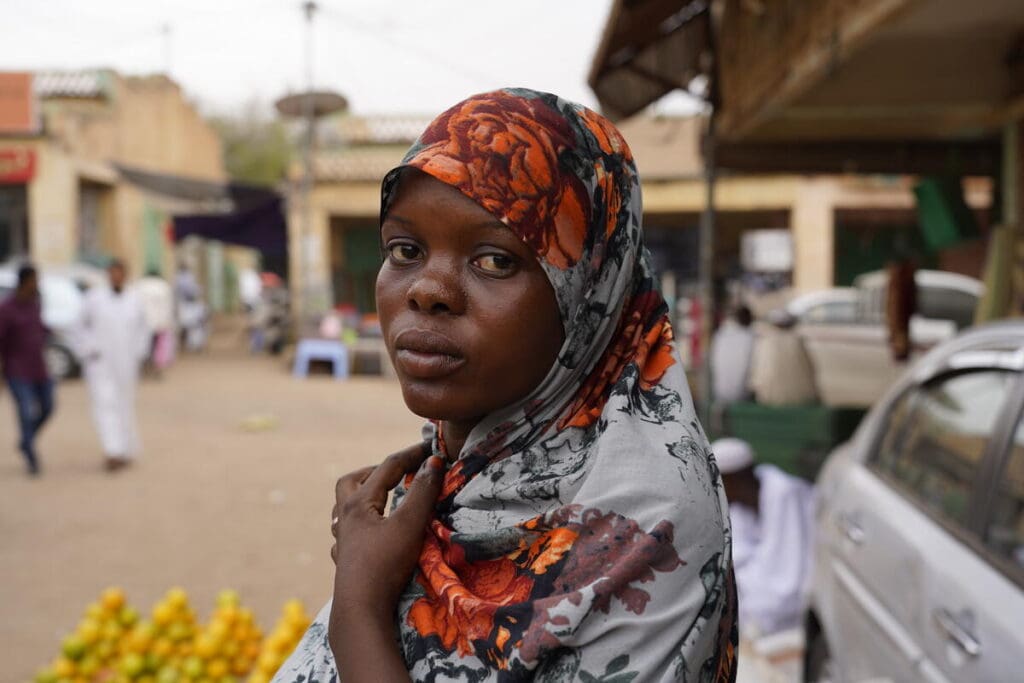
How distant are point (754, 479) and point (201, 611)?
2.85 metres

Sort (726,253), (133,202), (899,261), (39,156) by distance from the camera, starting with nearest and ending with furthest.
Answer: (899,261)
(39,156)
(133,202)
(726,253)

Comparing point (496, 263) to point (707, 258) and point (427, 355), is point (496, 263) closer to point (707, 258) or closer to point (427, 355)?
point (427, 355)

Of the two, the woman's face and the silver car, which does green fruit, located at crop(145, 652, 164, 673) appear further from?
the woman's face

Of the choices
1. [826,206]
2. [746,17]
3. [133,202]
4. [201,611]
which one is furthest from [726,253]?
[201,611]

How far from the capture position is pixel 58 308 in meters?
13.1

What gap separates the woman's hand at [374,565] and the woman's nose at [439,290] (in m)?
0.22

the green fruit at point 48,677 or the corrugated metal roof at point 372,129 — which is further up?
the corrugated metal roof at point 372,129

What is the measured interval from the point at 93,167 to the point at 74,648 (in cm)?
1679

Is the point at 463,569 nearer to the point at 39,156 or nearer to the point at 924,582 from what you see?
the point at 924,582

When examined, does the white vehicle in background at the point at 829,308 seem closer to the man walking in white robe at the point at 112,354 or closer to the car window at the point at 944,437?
the man walking in white robe at the point at 112,354

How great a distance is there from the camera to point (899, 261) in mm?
6926

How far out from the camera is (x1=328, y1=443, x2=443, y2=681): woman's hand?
3.21ft

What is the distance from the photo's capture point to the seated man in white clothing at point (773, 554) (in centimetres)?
409

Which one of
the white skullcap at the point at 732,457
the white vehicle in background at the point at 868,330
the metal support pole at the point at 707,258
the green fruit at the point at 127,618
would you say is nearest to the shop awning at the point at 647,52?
the metal support pole at the point at 707,258
